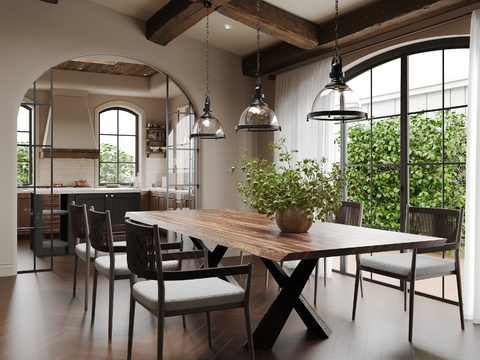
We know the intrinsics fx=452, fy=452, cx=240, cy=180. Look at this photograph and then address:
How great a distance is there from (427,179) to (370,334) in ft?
5.89

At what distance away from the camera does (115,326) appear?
3244mm

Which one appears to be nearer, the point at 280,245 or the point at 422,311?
the point at 280,245

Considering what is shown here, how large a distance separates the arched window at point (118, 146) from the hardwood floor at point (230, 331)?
531 centimetres

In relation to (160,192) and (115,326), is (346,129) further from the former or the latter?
(160,192)

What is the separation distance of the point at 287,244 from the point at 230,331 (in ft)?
3.50

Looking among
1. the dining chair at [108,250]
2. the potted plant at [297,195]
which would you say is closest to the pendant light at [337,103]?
the potted plant at [297,195]

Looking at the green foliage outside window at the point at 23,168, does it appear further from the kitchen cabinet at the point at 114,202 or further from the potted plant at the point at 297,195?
the potted plant at the point at 297,195

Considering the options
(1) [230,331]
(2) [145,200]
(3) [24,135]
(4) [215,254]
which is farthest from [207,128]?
(3) [24,135]

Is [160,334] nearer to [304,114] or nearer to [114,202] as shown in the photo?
[304,114]

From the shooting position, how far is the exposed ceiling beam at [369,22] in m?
3.75

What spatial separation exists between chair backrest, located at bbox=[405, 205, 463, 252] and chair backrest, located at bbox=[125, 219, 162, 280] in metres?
1.92

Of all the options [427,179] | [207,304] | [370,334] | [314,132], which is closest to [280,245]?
[207,304]

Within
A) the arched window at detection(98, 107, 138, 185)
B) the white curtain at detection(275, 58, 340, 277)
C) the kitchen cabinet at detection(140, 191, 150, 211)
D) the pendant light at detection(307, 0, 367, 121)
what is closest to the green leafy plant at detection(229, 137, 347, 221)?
the pendant light at detection(307, 0, 367, 121)

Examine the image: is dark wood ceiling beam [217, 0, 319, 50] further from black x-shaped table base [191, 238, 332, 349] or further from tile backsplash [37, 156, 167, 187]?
tile backsplash [37, 156, 167, 187]
